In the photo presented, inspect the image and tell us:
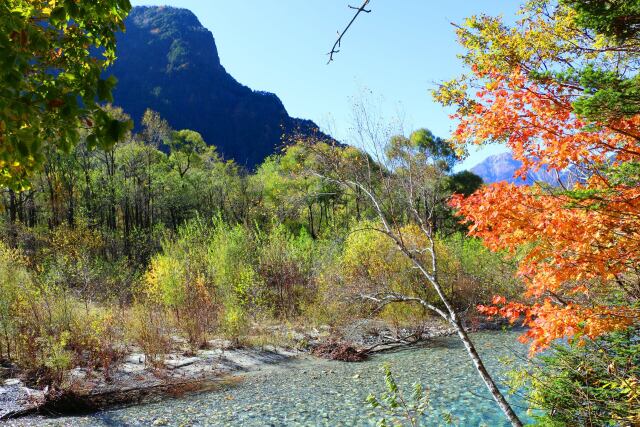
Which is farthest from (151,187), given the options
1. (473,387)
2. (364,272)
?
(473,387)

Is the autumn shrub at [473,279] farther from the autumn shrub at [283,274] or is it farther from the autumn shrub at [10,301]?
the autumn shrub at [10,301]

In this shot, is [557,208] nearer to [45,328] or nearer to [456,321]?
[456,321]

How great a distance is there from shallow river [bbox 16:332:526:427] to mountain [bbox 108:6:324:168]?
3808 inches

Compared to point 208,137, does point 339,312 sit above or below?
below

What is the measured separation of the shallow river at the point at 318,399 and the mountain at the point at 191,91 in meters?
96.7

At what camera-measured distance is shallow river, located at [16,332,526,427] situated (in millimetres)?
8328

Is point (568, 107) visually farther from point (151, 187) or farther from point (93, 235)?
point (151, 187)

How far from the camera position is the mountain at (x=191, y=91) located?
111 meters

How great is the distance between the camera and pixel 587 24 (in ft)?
14.9

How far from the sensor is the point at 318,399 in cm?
959

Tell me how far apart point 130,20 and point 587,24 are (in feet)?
465

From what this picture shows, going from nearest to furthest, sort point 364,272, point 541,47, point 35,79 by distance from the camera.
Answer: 1. point 35,79
2. point 541,47
3. point 364,272

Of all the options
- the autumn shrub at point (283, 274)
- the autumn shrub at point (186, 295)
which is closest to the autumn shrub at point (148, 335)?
the autumn shrub at point (186, 295)

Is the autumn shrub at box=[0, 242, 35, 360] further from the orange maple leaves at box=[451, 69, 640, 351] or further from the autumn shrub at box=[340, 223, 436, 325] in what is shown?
the orange maple leaves at box=[451, 69, 640, 351]
